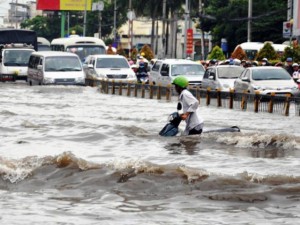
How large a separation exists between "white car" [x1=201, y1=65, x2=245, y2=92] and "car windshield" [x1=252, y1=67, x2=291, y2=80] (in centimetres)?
233

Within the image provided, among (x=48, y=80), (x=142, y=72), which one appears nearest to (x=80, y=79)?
(x=48, y=80)

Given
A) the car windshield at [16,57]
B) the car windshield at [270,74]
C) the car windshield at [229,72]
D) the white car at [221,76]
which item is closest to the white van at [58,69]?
the car windshield at [16,57]

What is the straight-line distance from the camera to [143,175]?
47.5ft

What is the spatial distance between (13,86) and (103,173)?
30583 millimetres

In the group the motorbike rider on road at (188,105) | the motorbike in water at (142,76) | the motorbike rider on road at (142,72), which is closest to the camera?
the motorbike rider on road at (188,105)

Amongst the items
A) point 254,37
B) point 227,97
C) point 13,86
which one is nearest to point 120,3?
point 254,37

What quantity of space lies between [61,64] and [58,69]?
1.19ft

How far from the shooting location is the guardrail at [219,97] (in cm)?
2900

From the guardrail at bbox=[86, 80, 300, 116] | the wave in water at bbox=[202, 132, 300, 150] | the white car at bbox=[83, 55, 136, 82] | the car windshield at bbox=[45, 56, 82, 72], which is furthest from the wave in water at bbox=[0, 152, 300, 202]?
the white car at bbox=[83, 55, 136, 82]

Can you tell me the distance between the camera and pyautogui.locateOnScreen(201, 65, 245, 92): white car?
36.3 metres

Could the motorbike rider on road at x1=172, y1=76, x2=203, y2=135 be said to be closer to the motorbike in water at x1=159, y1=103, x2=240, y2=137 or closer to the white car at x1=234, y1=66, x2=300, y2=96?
the motorbike in water at x1=159, y1=103, x2=240, y2=137

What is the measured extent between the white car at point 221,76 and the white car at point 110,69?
698 cm

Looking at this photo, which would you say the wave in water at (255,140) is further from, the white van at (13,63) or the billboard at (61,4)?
the billboard at (61,4)

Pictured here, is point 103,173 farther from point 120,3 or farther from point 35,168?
point 120,3
